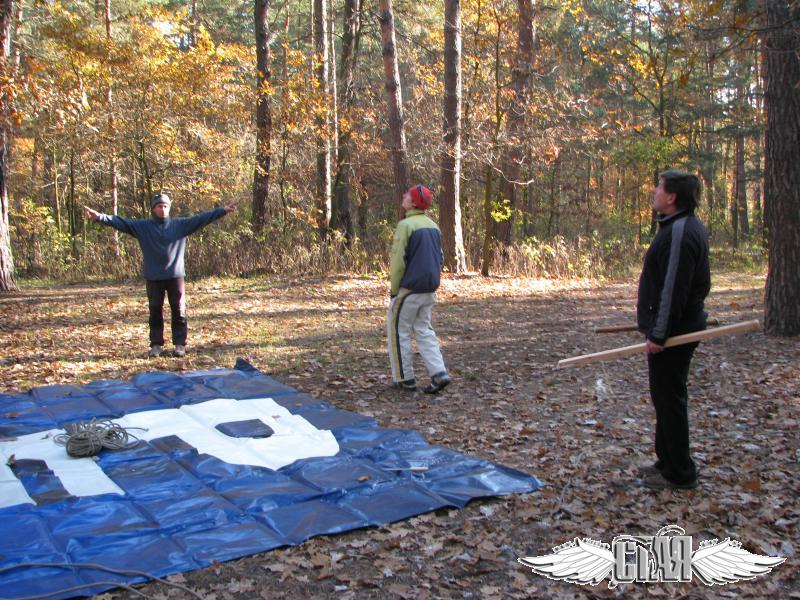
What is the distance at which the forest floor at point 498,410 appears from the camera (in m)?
3.80

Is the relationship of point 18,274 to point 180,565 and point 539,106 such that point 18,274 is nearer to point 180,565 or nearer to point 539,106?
point 539,106

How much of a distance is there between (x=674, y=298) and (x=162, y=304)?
6469mm

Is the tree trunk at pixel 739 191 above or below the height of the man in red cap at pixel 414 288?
above

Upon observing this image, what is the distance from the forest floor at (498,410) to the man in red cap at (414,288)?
1.01 ft

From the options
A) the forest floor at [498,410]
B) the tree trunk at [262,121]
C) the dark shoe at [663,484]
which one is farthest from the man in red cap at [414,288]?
the tree trunk at [262,121]

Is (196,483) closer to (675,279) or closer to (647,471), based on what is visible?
(647,471)

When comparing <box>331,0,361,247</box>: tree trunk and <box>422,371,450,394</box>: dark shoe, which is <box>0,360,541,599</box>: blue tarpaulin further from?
<box>331,0,361,247</box>: tree trunk

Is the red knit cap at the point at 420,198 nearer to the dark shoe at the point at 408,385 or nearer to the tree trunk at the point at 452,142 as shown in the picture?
the dark shoe at the point at 408,385

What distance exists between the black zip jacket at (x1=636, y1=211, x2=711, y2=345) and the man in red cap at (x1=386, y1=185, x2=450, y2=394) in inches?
118

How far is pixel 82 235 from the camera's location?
69.4ft

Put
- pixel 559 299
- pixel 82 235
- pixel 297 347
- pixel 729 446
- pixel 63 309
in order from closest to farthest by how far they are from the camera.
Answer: pixel 729 446 < pixel 297 347 < pixel 63 309 < pixel 559 299 < pixel 82 235

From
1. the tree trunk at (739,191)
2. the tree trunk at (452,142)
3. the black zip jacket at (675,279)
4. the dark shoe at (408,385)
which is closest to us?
the black zip jacket at (675,279)

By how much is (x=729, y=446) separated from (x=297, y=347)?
18.3ft

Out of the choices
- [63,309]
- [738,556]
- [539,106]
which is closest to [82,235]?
[63,309]
